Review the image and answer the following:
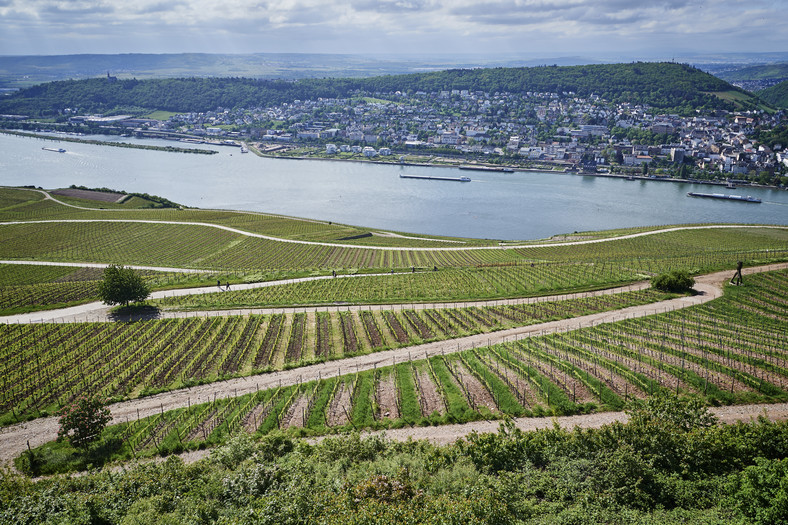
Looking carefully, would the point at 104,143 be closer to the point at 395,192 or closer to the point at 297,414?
the point at 395,192

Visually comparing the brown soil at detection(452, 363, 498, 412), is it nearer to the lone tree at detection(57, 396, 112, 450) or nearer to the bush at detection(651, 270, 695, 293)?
the lone tree at detection(57, 396, 112, 450)

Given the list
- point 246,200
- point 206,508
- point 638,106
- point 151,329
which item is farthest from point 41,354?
point 638,106

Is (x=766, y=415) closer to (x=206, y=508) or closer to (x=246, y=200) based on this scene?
(x=206, y=508)

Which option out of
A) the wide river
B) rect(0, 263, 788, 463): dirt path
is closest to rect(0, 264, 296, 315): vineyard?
rect(0, 263, 788, 463): dirt path

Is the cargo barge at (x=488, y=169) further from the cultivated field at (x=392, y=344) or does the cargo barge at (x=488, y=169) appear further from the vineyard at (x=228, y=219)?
the cultivated field at (x=392, y=344)

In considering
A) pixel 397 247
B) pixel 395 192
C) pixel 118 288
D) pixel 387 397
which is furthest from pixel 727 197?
pixel 118 288

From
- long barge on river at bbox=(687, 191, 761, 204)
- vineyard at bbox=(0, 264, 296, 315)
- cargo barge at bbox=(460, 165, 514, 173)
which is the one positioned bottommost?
vineyard at bbox=(0, 264, 296, 315)

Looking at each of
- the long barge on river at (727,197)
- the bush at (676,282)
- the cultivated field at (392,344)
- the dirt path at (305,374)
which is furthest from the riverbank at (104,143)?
the bush at (676,282)

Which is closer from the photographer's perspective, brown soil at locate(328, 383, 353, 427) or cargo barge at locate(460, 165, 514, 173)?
brown soil at locate(328, 383, 353, 427)
